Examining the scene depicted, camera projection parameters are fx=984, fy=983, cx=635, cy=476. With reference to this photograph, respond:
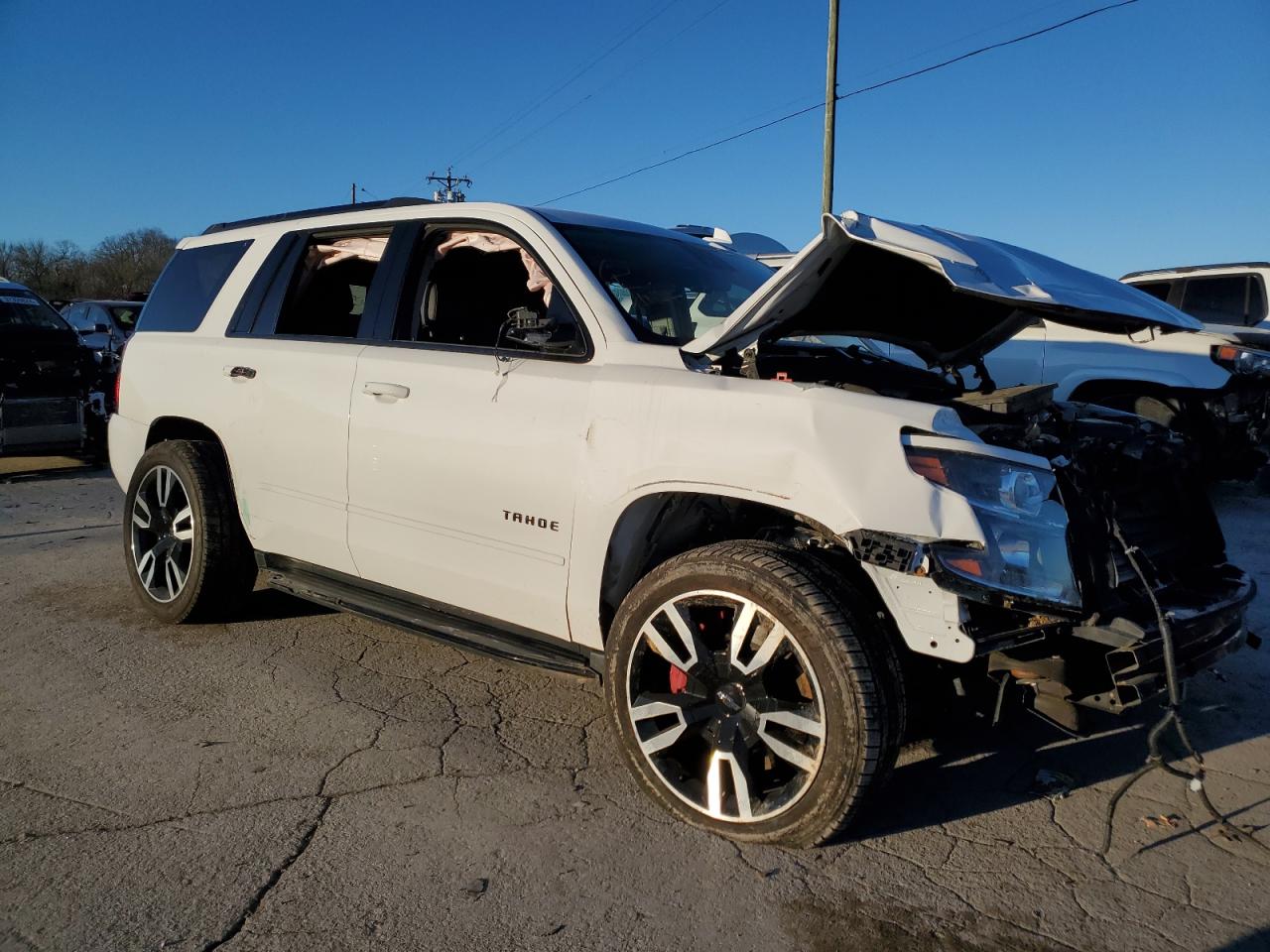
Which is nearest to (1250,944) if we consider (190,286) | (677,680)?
(677,680)

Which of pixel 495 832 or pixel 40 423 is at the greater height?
pixel 40 423

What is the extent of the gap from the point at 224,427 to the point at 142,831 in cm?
213

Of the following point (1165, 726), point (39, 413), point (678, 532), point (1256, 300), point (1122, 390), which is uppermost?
point (1256, 300)

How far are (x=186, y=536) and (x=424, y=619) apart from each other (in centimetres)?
162

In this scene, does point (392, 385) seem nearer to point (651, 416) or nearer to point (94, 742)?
point (651, 416)

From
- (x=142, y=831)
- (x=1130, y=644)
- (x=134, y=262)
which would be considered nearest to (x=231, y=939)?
(x=142, y=831)

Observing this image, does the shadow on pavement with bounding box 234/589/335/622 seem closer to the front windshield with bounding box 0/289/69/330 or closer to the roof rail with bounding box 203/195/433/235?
the roof rail with bounding box 203/195/433/235

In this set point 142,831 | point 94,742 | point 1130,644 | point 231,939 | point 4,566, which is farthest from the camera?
point 4,566

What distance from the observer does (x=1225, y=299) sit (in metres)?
9.85

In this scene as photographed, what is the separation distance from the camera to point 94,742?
3551 millimetres

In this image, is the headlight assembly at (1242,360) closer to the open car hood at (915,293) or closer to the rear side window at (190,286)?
the open car hood at (915,293)

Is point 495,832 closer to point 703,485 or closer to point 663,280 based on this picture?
point 703,485

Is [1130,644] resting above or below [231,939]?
above

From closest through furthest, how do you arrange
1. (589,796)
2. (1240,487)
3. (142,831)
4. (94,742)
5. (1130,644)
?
(1130,644), (142,831), (589,796), (94,742), (1240,487)
